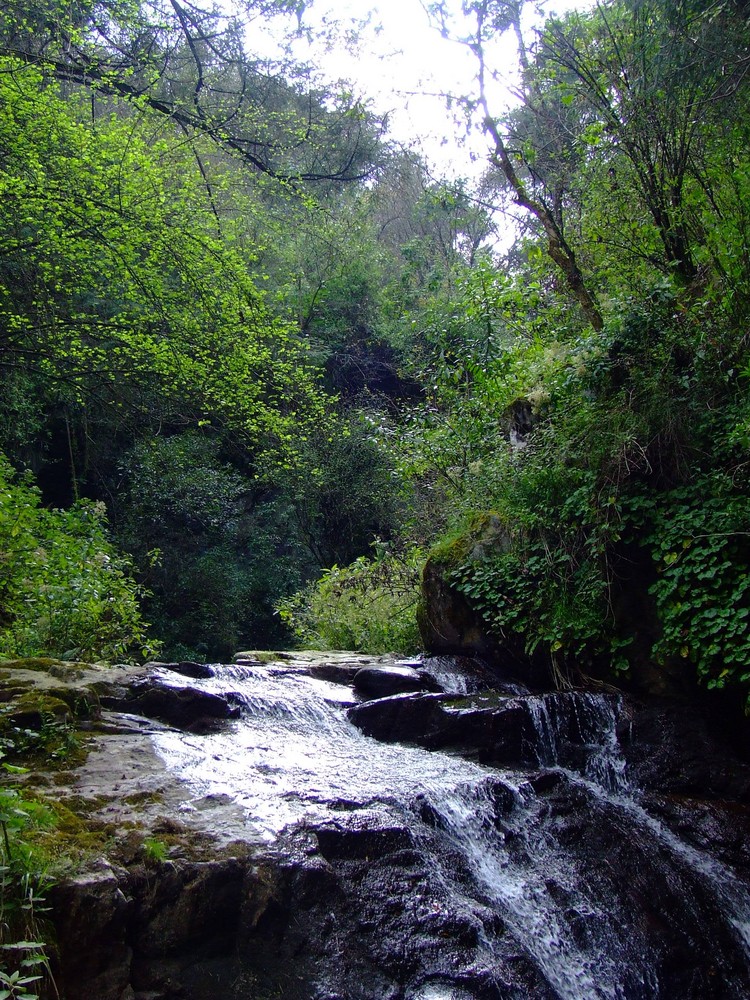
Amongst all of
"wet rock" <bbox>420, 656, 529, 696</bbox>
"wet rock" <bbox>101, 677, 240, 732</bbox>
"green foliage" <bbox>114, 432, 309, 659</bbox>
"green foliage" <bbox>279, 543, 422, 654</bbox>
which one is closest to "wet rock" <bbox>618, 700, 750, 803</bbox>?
"wet rock" <bbox>420, 656, 529, 696</bbox>

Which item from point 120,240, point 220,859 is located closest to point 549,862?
point 220,859

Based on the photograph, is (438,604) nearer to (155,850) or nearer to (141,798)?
(141,798)

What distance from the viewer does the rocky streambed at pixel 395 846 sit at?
3.61m

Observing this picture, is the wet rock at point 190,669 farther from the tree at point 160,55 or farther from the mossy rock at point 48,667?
the tree at point 160,55

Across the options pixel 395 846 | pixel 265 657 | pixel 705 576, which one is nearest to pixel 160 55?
pixel 265 657

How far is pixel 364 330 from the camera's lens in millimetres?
22797

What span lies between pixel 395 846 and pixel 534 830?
1.22 metres

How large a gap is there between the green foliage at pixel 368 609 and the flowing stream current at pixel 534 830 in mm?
4018

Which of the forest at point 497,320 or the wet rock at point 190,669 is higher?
the forest at point 497,320

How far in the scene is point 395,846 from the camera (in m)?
4.48

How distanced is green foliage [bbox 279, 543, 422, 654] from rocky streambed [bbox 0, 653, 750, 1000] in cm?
339

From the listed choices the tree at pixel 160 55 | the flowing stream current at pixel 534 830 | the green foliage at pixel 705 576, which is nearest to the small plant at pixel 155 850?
the flowing stream current at pixel 534 830

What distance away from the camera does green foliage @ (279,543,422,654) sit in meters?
10.6

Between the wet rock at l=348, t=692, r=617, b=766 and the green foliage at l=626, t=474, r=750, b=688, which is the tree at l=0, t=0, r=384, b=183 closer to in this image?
the green foliage at l=626, t=474, r=750, b=688
